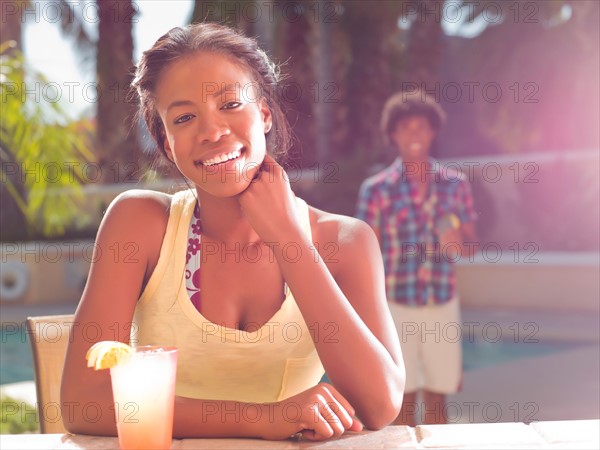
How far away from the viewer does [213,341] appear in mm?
1429

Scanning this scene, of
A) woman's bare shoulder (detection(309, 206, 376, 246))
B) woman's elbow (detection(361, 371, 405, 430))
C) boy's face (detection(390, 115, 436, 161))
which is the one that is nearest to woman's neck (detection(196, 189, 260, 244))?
woman's bare shoulder (detection(309, 206, 376, 246))

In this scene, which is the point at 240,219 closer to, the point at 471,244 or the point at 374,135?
the point at 471,244

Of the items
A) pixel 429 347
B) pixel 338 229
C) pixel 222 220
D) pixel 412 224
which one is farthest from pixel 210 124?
pixel 429 347

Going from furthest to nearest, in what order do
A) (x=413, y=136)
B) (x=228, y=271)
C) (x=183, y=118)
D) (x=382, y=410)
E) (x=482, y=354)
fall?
(x=482, y=354) < (x=413, y=136) < (x=228, y=271) < (x=183, y=118) < (x=382, y=410)

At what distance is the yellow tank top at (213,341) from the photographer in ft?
4.70

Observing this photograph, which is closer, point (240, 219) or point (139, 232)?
point (139, 232)

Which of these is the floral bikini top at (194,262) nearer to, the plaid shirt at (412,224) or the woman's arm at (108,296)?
the woman's arm at (108,296)

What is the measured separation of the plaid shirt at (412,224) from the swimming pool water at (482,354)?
121 inches

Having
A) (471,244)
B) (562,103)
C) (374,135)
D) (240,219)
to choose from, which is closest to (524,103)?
(562,103)

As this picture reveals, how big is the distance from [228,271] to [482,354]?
5737 mm

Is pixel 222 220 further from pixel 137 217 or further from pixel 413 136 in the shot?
pixel 413 136

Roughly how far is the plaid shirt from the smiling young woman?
1.73 metres

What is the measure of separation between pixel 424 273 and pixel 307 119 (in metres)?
7.53

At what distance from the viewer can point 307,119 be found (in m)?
10.6
